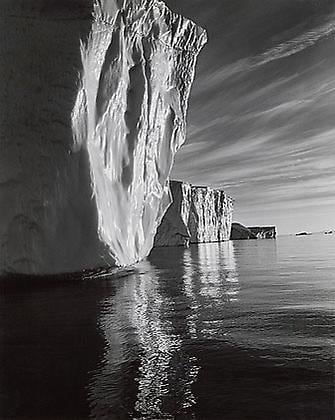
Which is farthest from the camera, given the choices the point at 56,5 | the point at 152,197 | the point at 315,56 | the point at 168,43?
the point at 152,197

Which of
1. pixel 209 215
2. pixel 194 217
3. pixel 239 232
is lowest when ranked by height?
pixel 239 232

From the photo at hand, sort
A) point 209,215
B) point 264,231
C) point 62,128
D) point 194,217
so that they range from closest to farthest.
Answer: point 62,128, point 194,217, point 209,215, point 264,231

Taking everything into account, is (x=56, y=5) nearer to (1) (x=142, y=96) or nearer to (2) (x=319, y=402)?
(1) (x=142, y=96)

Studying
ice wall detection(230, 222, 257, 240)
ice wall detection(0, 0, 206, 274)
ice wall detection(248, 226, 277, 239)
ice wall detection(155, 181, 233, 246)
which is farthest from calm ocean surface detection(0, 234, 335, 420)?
ice wall detection(248, 226, 277, 239)

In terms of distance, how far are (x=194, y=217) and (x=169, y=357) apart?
30896 millimetres

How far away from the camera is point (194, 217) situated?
33.7 metres

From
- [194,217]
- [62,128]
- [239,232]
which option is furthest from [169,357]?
[239,232]

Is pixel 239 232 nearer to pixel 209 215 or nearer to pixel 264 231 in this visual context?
pixel 264 231

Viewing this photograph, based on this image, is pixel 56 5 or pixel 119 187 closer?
pixel 56 5

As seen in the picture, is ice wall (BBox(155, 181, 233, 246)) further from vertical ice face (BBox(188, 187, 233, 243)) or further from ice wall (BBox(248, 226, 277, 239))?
ice wall (BBox(248, 226, 277, 239))

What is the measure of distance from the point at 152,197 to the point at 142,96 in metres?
3.42

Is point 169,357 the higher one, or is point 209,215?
point 209,215

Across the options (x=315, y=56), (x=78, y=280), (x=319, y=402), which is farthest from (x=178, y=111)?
(x=319, y=402)

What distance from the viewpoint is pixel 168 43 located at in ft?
35.8
